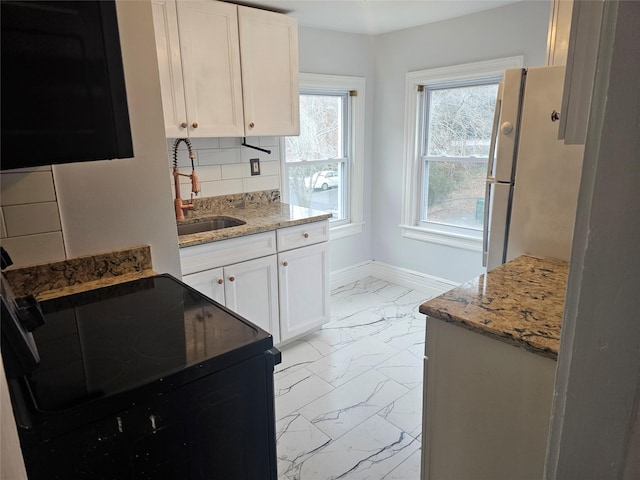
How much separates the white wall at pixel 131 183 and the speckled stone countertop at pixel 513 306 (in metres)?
0.97

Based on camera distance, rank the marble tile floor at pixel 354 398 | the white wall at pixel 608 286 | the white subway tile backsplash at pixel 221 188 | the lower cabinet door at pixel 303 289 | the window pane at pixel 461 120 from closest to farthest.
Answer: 1. the white wall at pixel 608 286
2. the marble tile floor at pixel 354 398
3. the lower cabinet door at pixel 303 289
4. the white subway tile backsplash at pixel 221 188
5. the window pane at pixel 461 120

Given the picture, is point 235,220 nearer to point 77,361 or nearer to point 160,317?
A: point 160,317

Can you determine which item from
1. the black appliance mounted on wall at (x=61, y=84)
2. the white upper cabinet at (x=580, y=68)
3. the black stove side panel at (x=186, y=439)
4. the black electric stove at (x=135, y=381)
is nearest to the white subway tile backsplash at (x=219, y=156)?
the black electric stove at (x=135, y=381)

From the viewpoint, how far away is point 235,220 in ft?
9.23

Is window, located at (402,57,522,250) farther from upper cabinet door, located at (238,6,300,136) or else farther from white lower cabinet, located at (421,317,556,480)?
white lower cabinet, located at (421,317,556,480)

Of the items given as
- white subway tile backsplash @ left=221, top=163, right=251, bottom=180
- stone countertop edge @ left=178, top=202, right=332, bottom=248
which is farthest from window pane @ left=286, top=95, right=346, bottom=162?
stone countertop edge @ left=178, top=202, right=332, bottom=248

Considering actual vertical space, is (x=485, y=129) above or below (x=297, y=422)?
above

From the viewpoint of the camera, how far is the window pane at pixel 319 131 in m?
3.60

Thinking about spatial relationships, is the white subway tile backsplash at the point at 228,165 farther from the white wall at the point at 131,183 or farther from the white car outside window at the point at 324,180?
the white wall at the point at 131,183

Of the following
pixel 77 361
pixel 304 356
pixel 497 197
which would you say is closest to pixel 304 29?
pixel 497 197

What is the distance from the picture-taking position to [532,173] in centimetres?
187

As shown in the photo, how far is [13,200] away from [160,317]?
571 millimetres

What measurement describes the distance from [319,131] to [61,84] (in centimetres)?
302

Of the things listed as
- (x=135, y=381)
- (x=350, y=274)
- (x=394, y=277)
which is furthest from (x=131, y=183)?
(x=394, y=277)
